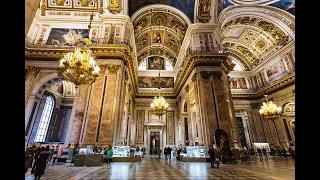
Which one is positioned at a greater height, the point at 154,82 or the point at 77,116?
the point at 154,82

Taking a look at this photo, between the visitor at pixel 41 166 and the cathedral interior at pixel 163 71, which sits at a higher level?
the cathedral interior at pixel 163 71

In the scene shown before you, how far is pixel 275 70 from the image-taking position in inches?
638

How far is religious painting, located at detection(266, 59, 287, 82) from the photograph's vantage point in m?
15.5

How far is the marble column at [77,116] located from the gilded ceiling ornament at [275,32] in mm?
16154

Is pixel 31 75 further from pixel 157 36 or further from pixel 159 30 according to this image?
pixel 157 36

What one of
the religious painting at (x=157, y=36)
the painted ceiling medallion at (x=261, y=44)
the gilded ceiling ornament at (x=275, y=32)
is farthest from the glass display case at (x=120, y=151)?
the painted ceiling medallion at (x=261, y=44)

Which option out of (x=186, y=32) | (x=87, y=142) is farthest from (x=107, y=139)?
(x=186, y=32)

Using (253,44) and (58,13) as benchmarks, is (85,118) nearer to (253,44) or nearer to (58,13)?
(58,13)

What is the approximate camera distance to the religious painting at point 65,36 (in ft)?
36.8

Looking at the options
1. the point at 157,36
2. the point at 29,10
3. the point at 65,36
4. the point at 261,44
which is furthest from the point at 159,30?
the point at 29,10

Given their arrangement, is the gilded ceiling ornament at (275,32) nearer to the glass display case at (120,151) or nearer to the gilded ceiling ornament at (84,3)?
the gilded ceiling ornament at (84,3)

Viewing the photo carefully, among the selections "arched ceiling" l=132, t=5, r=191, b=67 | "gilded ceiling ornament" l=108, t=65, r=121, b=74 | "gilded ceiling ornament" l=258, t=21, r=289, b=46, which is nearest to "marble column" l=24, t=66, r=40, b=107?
"gilded ceiling ornament" l=108, t=65, r=121, b=74

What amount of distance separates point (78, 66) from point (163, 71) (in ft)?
43.9

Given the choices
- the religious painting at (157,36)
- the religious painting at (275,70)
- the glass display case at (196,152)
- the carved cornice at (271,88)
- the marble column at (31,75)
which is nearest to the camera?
the glass display case at (196,152)
